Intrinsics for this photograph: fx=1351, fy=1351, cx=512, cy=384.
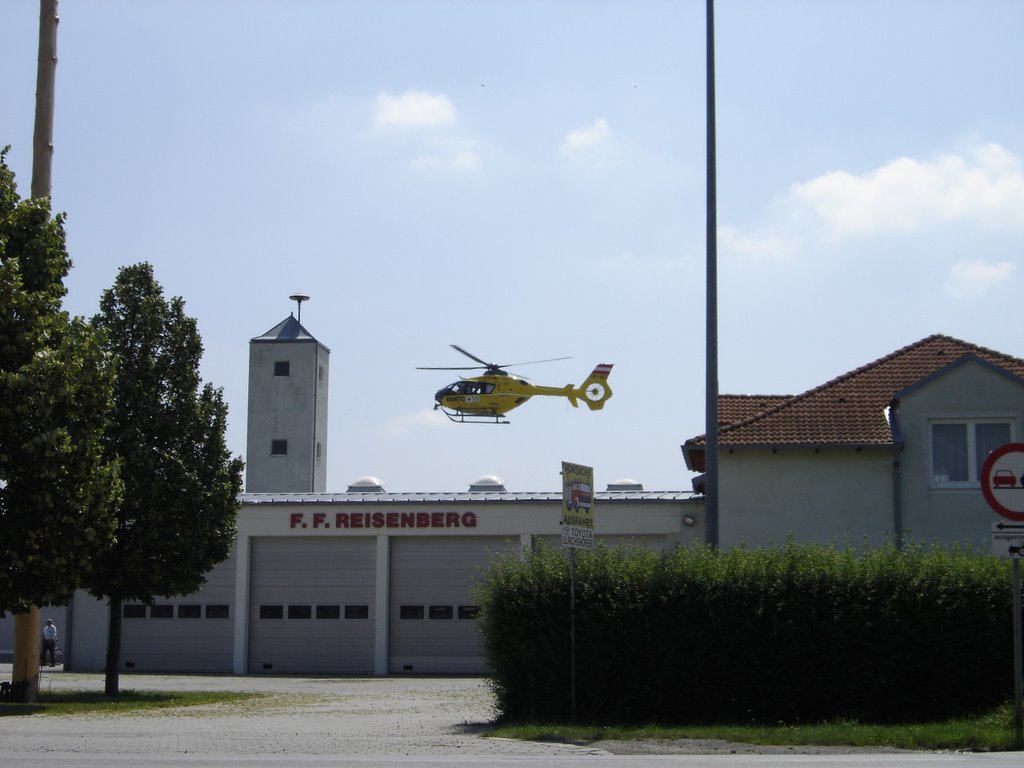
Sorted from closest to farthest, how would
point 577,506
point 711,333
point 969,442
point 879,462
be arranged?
point 577,506 → point 711,333 → point 969,442 → point 879,462

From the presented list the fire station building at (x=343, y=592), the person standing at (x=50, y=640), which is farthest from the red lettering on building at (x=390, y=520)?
the person standing at (x=50, y=640)

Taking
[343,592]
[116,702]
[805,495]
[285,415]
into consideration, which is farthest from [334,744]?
[285,415]

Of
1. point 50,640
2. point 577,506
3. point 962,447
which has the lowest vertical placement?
point 50,640

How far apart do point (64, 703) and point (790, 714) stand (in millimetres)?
11732

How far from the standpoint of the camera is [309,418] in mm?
59781

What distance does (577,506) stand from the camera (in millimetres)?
Answer: 16922

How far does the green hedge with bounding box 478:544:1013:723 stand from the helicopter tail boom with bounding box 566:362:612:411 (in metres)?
29.2

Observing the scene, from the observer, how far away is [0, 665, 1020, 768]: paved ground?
13016mm

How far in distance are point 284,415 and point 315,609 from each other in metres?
24.9

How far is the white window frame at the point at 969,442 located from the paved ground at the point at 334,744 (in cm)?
1069

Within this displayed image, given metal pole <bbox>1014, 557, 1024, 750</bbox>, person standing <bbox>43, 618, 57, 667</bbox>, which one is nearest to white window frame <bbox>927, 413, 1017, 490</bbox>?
metal pole <bbox>1014, 557, 1024, 750</bbox>

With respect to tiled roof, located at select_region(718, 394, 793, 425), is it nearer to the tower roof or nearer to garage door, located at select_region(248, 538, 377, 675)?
garage door, located at select_region(248, 538, 377, 675)

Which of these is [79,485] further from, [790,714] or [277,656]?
[277,656]

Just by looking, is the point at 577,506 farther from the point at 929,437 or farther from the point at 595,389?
the point at 595,389
